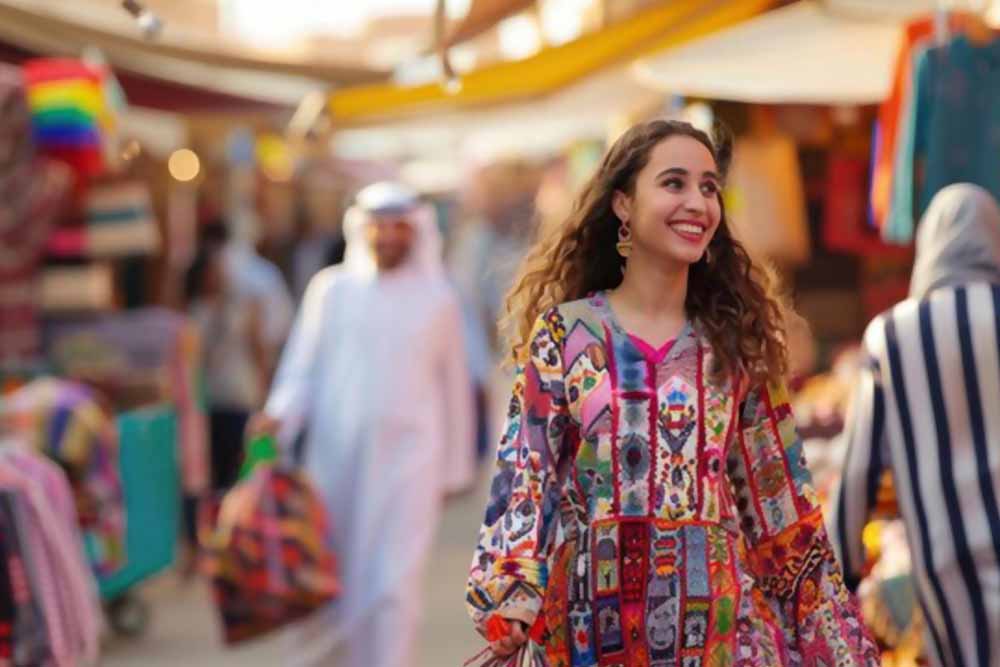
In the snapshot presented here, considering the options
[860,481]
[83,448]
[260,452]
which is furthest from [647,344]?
[83,448]

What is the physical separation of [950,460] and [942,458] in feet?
0.06

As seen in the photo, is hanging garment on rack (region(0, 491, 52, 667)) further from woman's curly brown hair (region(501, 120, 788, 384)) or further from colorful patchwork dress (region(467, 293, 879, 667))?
colorful patchwork dress (region(467, 293, 879, 667))

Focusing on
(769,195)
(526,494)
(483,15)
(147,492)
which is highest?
(483,15)

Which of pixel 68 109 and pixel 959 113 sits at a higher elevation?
pixel 68 109

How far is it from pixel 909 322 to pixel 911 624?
39.5 inches

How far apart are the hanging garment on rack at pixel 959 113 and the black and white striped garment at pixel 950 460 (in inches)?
71.5

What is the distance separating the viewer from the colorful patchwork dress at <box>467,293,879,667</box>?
4.79 metres

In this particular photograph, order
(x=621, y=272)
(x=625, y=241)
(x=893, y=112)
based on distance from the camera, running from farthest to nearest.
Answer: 1. (x=893, y=112)
2. (x=621, y=272)
3. (x=625, y=241)

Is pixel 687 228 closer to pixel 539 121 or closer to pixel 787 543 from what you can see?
pixel 787 543

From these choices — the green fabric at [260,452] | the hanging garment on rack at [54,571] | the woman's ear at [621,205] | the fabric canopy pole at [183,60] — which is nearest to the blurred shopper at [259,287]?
the fabric canopy pole at [183,60]

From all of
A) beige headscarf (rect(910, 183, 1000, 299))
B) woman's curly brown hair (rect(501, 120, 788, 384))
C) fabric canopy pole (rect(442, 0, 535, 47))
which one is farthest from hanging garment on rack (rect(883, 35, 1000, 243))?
woman's curly brown hair (rect(501, 120, 788, 384))

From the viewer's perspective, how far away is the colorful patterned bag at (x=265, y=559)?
894cm

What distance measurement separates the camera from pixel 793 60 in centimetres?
891

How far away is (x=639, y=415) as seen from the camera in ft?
15.9
